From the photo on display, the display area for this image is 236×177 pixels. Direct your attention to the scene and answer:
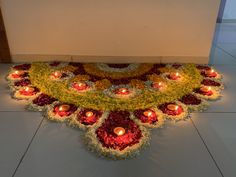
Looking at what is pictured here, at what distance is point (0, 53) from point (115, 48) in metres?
1.19

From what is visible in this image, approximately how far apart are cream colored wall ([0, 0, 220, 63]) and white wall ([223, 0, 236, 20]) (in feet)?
8.66

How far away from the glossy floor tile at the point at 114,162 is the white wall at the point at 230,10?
155 inches

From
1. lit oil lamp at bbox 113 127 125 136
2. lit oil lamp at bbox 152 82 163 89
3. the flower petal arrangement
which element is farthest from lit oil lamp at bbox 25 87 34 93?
lit oil lamp at bbox 152 82 163 89

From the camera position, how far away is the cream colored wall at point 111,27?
2.32m

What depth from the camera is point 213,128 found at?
1.60m

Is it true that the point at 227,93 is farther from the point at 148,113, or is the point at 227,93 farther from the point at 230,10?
the point at 230,10

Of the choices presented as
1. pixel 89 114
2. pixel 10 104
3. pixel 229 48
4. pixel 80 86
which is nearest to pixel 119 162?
pixel 89 114

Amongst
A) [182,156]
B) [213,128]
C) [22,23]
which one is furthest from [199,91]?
[22,23]

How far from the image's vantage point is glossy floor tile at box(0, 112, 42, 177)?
4.25 feet

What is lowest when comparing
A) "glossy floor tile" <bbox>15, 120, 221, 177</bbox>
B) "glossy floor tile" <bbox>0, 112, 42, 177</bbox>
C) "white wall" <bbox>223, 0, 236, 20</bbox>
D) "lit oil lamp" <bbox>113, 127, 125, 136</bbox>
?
"glossy floor tile" <bbox>0, 112, 42, 177</bbox>

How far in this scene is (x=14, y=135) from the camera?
1504 mm

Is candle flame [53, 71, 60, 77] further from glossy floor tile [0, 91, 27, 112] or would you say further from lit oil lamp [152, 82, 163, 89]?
lit oil lamp [152, 82, 163, 89]

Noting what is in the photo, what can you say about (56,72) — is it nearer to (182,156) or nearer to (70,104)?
(70,104)

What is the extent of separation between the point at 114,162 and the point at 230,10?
4448mm
